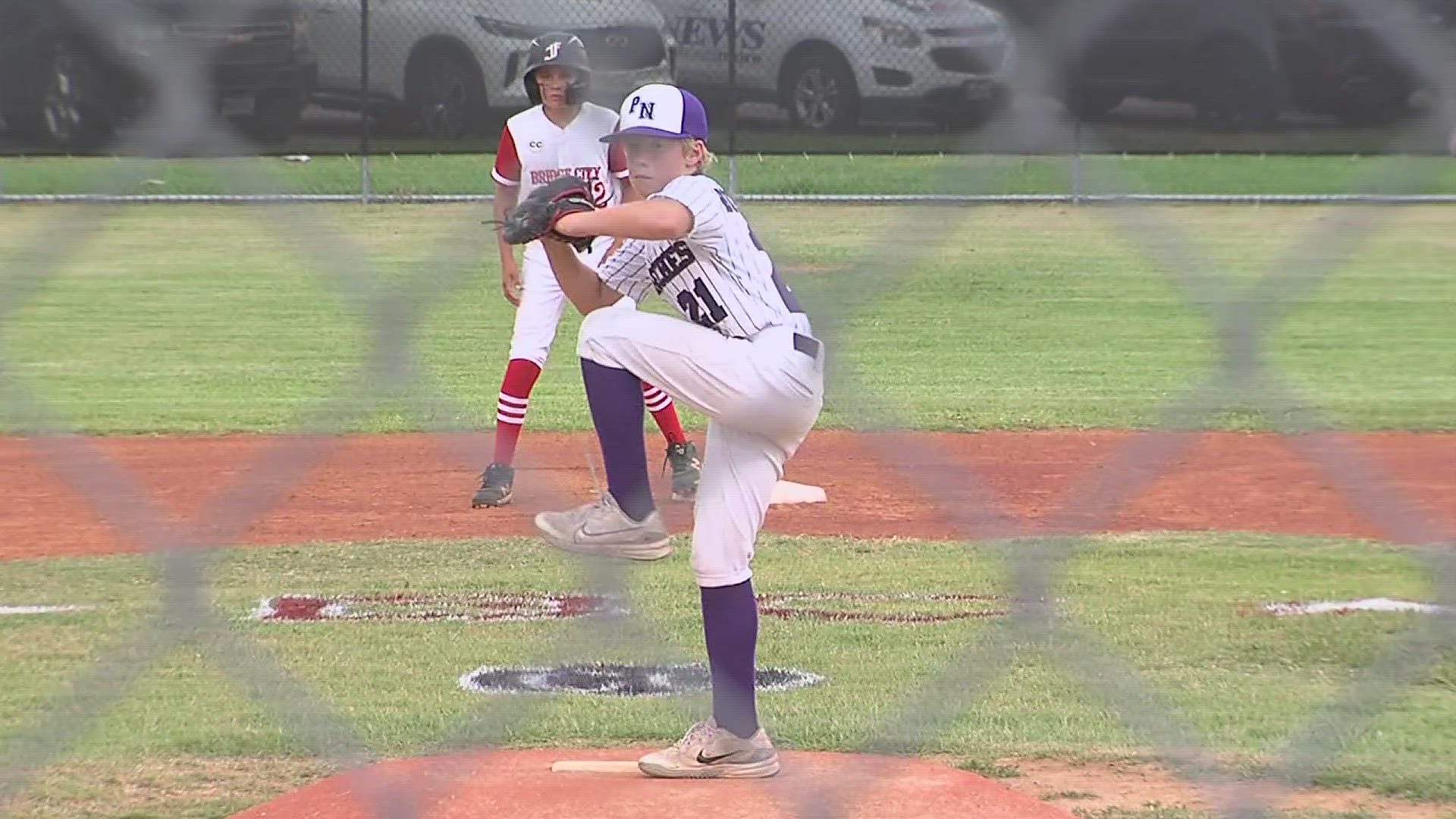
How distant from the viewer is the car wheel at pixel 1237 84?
1.82 m

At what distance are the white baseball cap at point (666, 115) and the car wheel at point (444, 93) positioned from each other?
70 cm

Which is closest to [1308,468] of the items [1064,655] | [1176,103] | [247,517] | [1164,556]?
[1164,556]

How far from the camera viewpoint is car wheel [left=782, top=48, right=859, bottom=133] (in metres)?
2.20

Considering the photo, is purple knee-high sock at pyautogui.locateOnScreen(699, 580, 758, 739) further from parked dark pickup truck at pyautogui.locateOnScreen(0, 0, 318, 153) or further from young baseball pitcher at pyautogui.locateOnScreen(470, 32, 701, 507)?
parked dark pickup truck at pyautogui.locateOnScreen(0, 0, 318, 153)

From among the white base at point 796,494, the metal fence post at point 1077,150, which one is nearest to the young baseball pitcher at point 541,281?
the white base at point 796,494

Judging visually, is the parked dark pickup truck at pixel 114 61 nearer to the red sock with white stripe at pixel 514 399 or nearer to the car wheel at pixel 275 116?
the car wheel at pixel 275 116

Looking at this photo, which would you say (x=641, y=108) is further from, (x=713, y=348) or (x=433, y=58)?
(x=433, y=58)

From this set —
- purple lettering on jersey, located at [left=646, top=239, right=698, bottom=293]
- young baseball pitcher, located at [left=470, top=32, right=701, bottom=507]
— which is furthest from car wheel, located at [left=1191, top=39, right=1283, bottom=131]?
young baseball pitcher, located at [left=470, top=32, right=701, bottom=507]

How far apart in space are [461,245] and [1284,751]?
191cm

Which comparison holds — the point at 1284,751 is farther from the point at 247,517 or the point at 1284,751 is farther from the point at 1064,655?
the point at 247,517

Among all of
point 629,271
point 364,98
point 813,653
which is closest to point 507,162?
point 629,271

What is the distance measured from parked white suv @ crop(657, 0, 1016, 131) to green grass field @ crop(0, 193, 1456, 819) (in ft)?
0.46

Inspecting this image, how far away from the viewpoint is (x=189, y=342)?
31.1ft

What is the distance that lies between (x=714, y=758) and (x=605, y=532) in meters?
1.43
